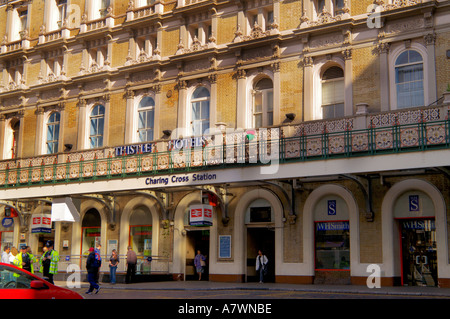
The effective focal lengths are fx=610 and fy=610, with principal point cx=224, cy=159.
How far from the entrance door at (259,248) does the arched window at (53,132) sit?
14262 millimetres

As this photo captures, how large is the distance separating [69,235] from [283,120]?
46.4 feet

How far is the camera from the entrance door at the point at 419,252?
77.5 feet

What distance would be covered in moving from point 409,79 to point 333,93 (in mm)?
3448

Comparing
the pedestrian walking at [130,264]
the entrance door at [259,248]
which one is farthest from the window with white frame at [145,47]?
the entrance door at [259,248]

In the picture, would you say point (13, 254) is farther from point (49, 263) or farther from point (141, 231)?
point (141, 231)

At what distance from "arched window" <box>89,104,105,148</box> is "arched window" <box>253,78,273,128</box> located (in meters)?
9.59

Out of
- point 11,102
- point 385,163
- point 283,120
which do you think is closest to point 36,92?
point 11,102

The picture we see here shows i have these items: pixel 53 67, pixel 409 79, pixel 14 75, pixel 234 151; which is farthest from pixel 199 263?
pixel 14 75

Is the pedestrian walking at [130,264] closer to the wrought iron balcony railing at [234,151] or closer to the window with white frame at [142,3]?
the wrought iron balcony railing at [234,151]

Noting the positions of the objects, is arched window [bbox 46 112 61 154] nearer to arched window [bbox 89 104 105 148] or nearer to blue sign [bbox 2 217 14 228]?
arched window [bbox 89 104 105 148]

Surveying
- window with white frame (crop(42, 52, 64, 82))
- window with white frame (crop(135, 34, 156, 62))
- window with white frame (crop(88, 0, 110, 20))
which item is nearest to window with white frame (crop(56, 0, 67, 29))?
window with white frame (crop(42, 52, 64, 82))

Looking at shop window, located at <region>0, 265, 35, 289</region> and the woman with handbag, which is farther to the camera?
the woman with handbag

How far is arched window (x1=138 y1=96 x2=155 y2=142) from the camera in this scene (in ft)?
107

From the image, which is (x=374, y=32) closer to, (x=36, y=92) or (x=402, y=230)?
(x=402, y=230)
